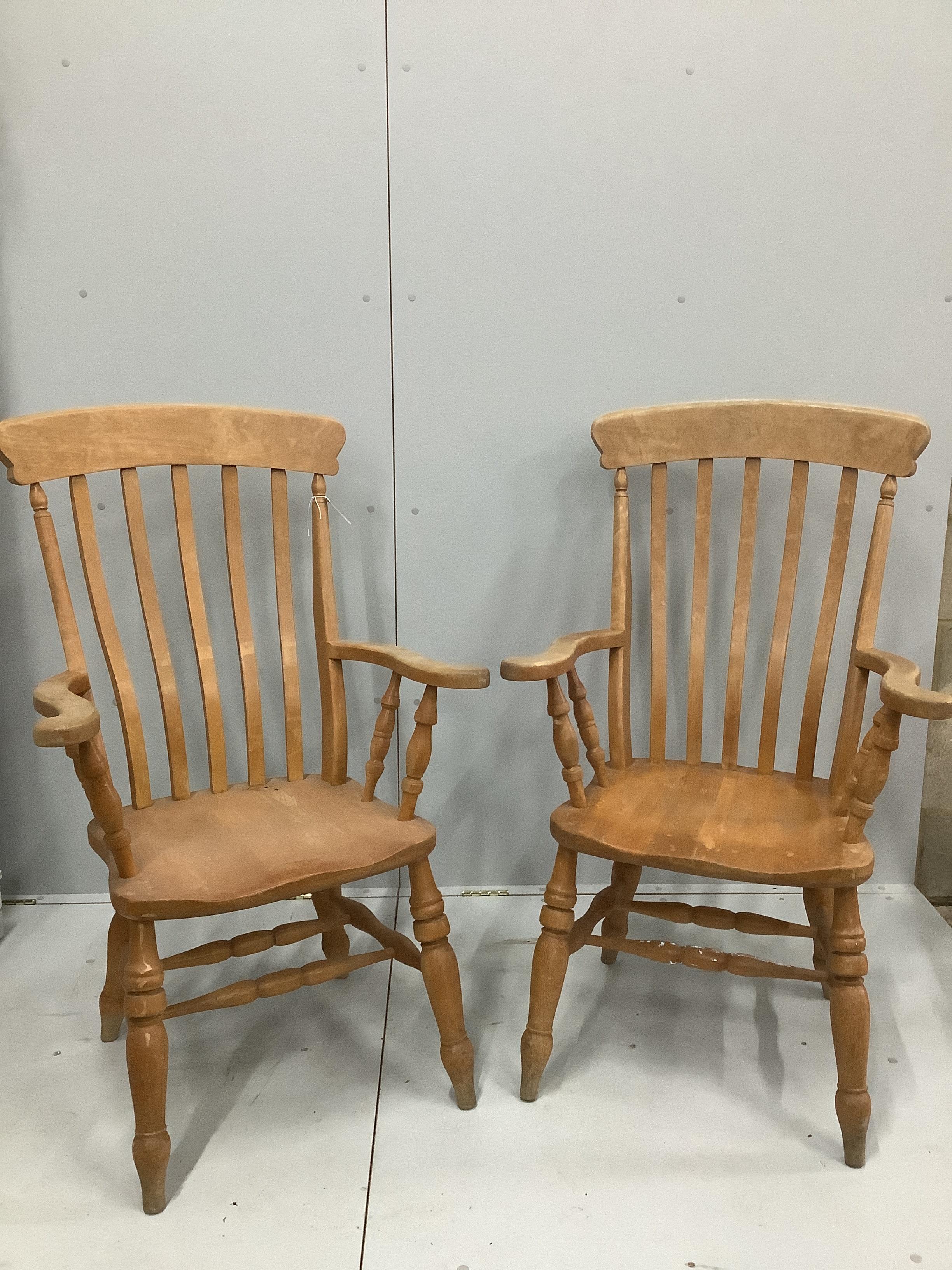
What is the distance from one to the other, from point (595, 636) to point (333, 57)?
1171 mm

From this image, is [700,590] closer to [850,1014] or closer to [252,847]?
[850,1014]

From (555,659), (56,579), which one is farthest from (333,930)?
(56,579)

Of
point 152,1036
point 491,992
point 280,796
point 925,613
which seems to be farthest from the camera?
point 925,613

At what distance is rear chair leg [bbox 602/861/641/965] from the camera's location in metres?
1.71

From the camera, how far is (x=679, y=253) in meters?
1.85

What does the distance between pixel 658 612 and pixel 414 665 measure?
51 cm

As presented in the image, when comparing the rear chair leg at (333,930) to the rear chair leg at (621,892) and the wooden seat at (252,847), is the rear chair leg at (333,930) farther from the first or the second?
the rear chair leg at (621,892)


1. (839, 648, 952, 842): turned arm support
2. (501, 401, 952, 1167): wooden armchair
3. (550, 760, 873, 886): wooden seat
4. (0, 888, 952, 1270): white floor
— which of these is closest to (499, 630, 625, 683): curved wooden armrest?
(501, 401, 952, 1167): wooden armchair

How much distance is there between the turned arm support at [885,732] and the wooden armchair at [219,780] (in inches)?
21.2

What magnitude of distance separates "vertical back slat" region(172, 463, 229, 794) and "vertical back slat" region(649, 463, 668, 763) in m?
0.76

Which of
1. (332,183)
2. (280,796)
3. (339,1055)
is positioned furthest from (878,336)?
(339,1055)

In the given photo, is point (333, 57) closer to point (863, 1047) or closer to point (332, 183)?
point (332, 183)

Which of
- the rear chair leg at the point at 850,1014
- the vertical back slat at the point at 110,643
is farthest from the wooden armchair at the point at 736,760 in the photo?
the vertical back slat at the point at 110,643

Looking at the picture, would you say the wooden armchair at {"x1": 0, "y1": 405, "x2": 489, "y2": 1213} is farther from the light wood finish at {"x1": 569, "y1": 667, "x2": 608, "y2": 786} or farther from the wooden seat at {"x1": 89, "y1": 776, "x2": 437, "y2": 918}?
the light wood finish at {"x1": 569, "y1": 667, "x2": 608, "y2": 786}
